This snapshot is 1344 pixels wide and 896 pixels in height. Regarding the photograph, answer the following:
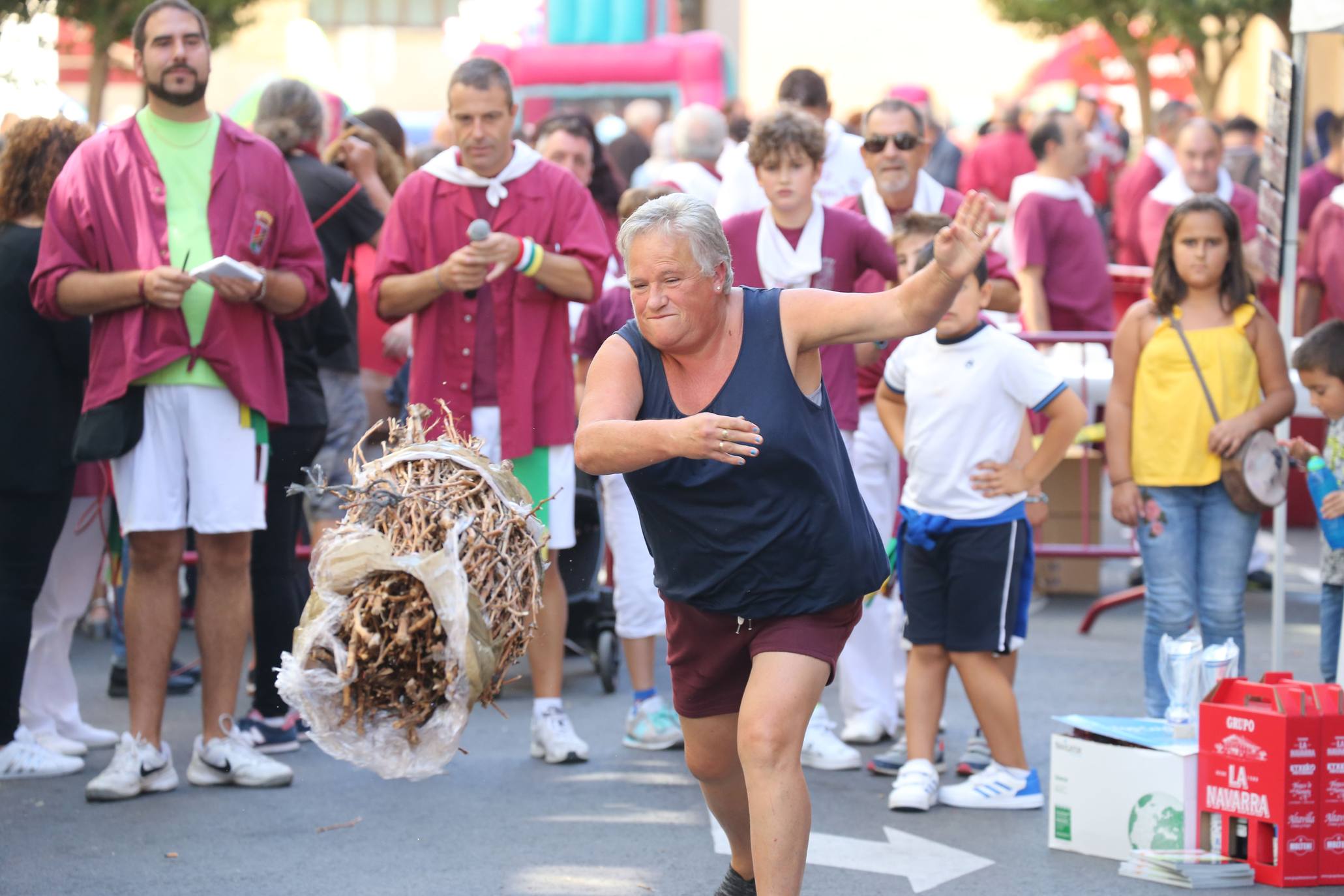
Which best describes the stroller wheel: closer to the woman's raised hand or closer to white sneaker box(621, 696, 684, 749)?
white sneaker box(621, 696, 684, 749)

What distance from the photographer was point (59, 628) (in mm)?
6625

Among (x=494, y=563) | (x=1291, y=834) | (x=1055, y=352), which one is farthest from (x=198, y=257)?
(x=1055, y=352)

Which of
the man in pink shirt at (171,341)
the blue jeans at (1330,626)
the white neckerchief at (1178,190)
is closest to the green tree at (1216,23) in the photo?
the white neckerchief at (1178,190)

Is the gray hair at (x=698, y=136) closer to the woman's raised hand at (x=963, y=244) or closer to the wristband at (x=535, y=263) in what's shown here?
the wristband at (x=535, y=263)

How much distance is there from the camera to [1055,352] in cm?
961

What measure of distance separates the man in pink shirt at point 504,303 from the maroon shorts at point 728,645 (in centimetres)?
194

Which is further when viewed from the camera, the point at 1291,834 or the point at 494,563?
the point at 1291,834

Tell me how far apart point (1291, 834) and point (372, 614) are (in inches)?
112

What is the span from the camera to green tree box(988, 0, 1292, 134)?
23.6m

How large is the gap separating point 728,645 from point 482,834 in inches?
64.5

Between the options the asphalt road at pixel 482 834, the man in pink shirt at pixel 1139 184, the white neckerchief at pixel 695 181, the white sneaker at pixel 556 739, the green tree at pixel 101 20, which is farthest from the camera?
the green tree at pixel 101 20

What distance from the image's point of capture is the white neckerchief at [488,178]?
6410 mm

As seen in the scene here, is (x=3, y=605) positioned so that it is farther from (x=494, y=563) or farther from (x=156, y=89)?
(x=494, y=563)

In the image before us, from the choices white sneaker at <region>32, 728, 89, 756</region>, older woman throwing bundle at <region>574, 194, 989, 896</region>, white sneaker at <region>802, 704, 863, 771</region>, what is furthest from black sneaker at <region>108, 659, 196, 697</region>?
older woman throwing bundle at <region>574, 194, 989, 896</region>
